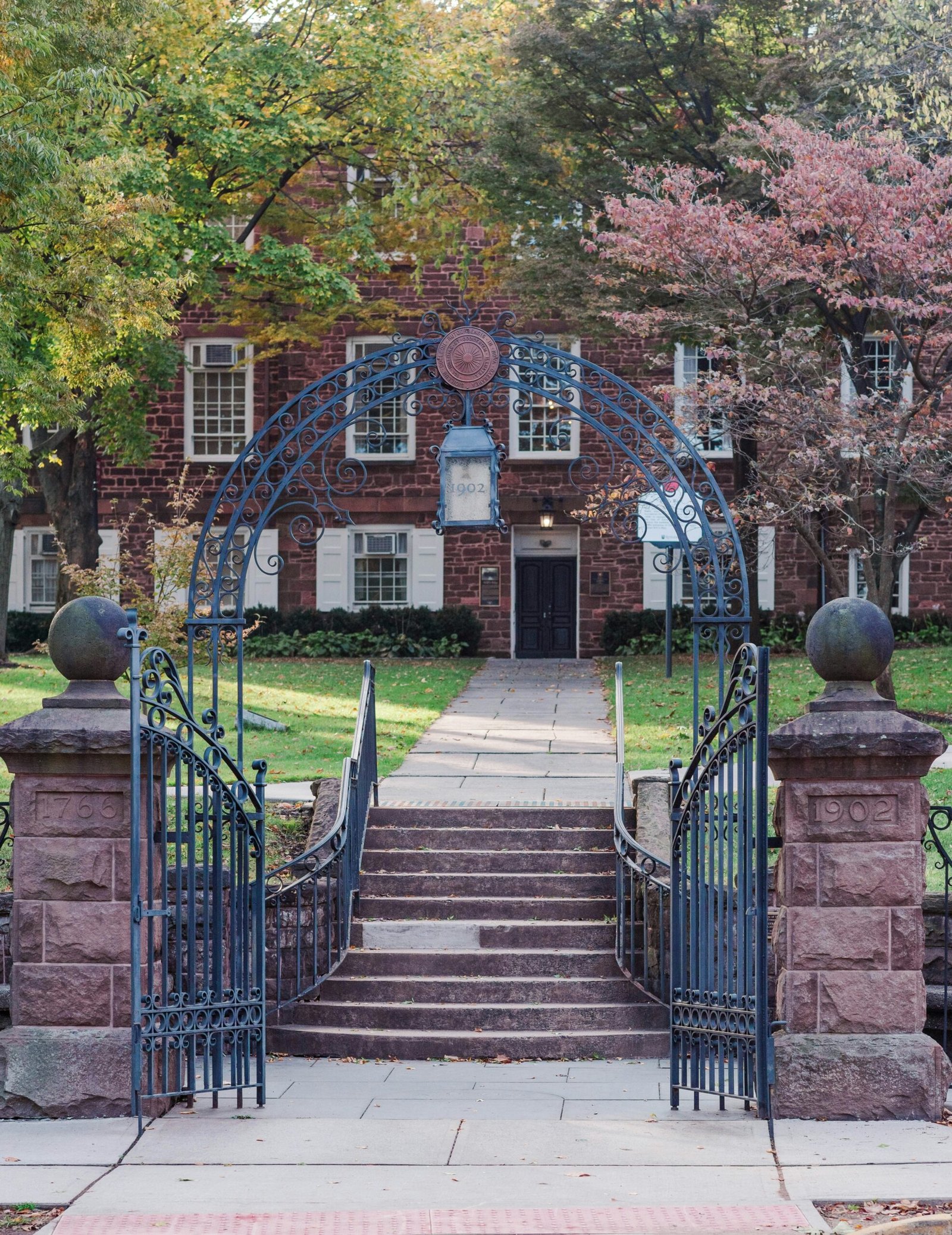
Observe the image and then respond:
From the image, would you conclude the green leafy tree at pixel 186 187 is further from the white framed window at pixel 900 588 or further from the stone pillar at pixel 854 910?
the white framed window at pixel 900 588

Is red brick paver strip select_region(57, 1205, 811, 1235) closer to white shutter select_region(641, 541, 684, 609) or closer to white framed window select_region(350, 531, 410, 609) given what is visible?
white shutter select_region(641, 541, 684, 609)

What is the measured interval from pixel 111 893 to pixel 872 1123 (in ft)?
11.8

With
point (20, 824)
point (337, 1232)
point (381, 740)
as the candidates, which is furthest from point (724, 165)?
point (337, 1232)

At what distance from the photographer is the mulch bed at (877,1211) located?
5.33 m

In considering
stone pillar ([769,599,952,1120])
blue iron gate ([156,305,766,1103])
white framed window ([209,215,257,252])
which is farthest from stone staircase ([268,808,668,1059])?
white framed window ([209,215,257,252])

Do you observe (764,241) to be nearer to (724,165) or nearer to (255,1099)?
(724,165)

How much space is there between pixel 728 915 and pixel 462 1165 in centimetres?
164

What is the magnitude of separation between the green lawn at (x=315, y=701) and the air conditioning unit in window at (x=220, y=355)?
20.2 ft

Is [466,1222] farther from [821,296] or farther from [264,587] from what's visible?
[264,587]

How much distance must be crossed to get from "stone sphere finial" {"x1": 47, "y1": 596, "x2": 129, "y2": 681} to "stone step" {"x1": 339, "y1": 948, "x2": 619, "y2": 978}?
9.82ft

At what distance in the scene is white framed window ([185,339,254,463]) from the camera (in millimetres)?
28297

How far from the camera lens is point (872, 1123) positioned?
21.8 feet

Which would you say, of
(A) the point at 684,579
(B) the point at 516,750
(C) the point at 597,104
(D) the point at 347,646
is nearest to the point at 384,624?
(D) the point at 347,646

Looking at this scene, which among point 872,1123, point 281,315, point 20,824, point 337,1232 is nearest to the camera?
point 337,1232
